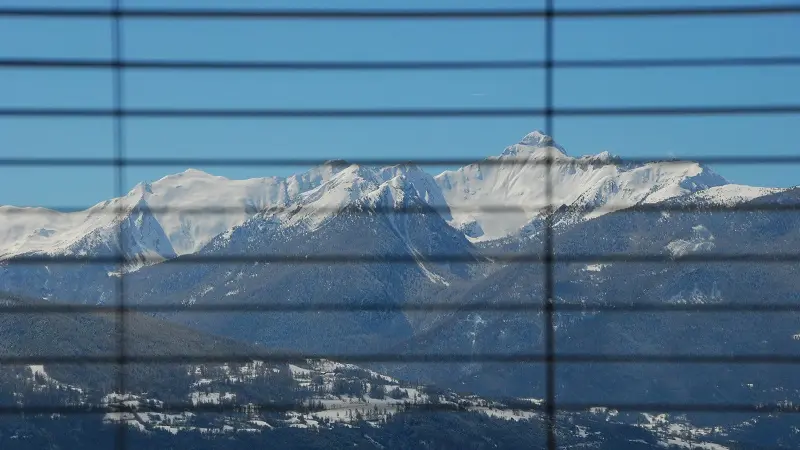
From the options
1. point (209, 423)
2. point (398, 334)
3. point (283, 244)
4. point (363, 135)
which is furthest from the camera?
point (283, 244)

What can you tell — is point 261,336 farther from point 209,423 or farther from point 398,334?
point 209,423

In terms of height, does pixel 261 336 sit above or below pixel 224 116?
below

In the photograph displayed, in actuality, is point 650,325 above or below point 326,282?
below

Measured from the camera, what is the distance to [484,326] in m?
140

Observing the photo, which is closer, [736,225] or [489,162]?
[489,162]

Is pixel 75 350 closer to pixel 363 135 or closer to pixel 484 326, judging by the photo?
pixel 363 135

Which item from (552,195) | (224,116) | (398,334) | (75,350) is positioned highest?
(224,116)

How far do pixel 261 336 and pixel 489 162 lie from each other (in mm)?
141964

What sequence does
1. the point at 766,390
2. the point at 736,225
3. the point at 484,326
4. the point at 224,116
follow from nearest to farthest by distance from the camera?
the point at 224,116
the point at 766,390
the point at 484,326
the point at 736,225

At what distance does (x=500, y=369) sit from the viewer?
11775 cm

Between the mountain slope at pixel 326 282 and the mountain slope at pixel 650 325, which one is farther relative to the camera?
the mountain slope at pixel 326 282

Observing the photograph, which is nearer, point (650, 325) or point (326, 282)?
point (650, 325)

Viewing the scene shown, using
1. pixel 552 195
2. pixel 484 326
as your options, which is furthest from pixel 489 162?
pixel 484 326

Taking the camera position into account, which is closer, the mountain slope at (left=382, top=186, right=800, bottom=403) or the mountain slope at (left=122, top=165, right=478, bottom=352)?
the mountain slope at (left=382, top=186, right=800, bottom=403)
